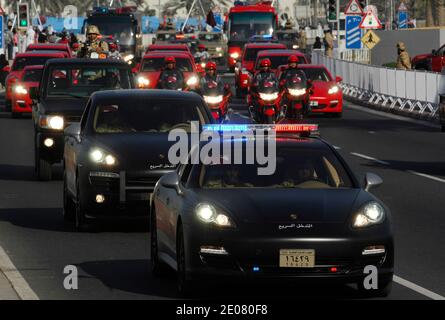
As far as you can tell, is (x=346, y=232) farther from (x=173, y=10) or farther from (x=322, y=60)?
(x=173, y=10)

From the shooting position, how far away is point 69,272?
46.0 ft

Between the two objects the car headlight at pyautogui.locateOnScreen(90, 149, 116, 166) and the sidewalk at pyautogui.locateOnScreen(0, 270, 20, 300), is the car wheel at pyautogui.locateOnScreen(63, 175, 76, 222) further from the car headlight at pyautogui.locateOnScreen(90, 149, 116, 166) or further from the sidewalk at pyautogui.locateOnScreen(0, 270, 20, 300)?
the sidewalk at pyautogui.locateOnScreen(0, 270, 20, 300)

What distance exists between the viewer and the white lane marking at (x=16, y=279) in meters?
12.4

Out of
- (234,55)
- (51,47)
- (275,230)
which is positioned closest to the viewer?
(275,230)

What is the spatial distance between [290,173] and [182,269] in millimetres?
1519

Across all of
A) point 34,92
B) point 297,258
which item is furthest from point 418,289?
point 34,92

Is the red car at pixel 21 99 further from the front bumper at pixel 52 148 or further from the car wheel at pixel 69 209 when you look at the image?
the car wheel at pixel 69 209

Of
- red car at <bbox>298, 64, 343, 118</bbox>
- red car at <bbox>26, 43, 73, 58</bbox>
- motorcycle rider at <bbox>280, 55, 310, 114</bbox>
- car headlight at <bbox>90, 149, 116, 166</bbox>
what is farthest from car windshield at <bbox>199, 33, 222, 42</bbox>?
car headlight at <bbox>90, 149, 116, 166</bbox>

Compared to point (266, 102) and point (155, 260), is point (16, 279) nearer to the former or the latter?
point (155, 260)

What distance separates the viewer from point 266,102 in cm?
3253

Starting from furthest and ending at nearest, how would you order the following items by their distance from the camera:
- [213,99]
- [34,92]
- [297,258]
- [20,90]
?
[20,90] < [213,99] < [34,92] < [297,258]

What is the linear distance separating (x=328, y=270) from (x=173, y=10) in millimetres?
181026

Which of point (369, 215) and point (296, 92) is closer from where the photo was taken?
point (369, 215)

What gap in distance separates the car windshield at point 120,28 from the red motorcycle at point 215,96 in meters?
47.0
